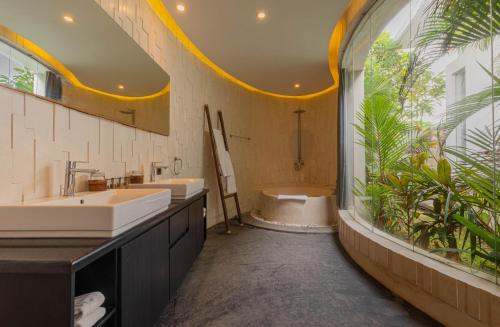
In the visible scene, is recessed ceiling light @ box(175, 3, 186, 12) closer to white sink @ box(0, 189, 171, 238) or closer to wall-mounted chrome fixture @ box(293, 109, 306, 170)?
white sink @ box(0, 189, 171, 238)

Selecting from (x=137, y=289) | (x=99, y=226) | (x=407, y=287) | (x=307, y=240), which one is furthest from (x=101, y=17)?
(x=307, y=240)

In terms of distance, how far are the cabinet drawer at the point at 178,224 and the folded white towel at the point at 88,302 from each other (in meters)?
0.53

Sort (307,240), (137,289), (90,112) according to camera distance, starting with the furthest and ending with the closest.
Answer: (307,240)
(90,112)
(137,289)

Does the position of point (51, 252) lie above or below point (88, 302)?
above

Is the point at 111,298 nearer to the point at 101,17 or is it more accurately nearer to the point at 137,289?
the point at 137,289

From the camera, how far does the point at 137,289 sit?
38.2 inches

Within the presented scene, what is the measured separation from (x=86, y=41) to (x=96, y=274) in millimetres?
1225

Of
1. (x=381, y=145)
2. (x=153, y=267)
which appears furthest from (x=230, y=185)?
(x=153, y=267)

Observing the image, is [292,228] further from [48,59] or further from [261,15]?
[48,59]

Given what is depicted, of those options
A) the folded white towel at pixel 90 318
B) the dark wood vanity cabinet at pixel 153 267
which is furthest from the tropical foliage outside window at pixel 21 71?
the folded white towel at pixel 90 318

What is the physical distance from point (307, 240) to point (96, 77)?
250 centimetres

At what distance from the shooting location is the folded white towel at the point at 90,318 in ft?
2.40

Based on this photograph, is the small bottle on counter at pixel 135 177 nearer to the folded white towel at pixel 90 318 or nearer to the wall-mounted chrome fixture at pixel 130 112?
the wall-mounted chrome fixture at pixel 130 112

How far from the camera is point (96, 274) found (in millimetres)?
868
